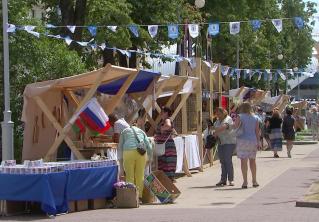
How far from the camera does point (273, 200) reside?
42.5 ft

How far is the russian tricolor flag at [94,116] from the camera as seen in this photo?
43.2 feet

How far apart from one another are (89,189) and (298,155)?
1530 cm

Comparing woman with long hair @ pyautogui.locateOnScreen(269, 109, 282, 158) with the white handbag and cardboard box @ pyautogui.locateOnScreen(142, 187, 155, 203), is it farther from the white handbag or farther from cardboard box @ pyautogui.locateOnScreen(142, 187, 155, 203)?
cardboard box @ pyautogui.locateOnScreen(142, 187, 155, 203)

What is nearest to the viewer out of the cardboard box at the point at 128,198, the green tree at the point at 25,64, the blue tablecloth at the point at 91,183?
the blue tablecloth at the point at 91,183

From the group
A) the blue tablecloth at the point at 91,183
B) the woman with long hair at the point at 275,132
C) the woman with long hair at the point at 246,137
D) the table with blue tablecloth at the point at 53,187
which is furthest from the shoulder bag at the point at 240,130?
the woman with long hair at the point at 275,132

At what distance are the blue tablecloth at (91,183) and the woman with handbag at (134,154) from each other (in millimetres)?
264

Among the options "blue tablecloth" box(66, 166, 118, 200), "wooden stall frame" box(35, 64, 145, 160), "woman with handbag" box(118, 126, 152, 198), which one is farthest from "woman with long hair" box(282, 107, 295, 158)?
"blue tablecloth" box(66, 166, 118, 200)

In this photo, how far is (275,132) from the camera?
25.0 metres

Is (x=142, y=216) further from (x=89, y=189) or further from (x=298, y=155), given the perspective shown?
(x=298, y=155)

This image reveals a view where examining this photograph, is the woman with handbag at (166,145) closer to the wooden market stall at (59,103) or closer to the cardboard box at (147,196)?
the wooden market stall at (59,103)

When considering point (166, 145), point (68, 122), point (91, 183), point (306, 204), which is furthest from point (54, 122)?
point (306, 204)

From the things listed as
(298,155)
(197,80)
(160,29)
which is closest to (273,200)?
(197,80)

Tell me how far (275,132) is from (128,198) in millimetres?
13494

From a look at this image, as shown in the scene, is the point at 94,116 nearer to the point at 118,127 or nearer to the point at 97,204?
the point at 118,127
